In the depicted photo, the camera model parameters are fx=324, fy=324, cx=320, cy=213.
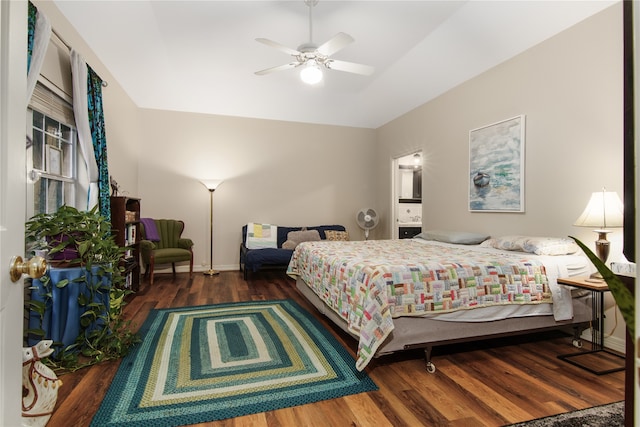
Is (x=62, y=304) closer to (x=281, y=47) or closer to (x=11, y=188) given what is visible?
(x=11, y=188)

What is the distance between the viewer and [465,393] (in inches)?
72.2

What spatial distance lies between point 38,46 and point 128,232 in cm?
223

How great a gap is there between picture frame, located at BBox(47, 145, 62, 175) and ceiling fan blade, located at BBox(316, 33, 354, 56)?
2389 mm

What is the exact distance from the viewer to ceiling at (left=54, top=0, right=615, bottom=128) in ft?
9.66

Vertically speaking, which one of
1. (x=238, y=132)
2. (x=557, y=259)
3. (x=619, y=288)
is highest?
(x=238, y=132)

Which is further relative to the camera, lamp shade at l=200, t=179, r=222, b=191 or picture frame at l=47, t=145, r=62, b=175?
lamp shade at l=200, t=179, r=222, b=191

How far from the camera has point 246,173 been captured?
5539 millimetres

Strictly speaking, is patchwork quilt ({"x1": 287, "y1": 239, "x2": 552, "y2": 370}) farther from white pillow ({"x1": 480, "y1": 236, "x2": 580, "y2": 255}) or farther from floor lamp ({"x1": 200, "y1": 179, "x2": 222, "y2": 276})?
floor lamp ({"x1": 200, "y1": 179, "x2": 222, "y2": 276})

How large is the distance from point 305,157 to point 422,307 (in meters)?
4.27

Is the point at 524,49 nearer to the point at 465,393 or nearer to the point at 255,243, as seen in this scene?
the point at 465,393

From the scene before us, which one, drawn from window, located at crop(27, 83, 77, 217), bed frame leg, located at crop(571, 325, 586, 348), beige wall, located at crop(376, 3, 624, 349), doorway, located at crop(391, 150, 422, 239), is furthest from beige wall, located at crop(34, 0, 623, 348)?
window, located at crop(27, 83, 77, 217)

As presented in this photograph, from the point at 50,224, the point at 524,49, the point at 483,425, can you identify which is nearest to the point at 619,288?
the point at 483,425

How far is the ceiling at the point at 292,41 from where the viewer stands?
9.66 feet

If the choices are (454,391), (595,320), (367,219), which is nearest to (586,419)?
(454,391)
